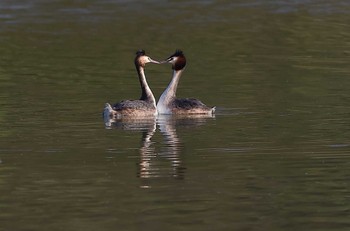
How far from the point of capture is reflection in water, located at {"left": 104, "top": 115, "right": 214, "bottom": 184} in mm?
15422

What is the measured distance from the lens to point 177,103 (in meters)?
22.0

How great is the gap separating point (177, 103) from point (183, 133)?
9.05 feet

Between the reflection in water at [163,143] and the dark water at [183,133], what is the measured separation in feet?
0.09

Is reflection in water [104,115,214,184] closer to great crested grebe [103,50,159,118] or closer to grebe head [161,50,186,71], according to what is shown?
great crested grebe [103,50,159,118]

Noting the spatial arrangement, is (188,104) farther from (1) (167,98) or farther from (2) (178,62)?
(2) (178,62)

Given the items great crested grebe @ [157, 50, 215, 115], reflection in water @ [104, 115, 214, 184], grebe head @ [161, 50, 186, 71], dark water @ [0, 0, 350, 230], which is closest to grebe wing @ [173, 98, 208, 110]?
great crested grebe @ [157, 50, 215, 115]

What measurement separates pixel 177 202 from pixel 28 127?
651 cm

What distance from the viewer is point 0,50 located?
33.5 m

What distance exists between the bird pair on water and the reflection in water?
12 cm

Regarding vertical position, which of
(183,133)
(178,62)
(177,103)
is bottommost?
(183,133)

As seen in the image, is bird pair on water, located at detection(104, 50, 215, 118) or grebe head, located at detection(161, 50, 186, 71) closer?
bird pair on water, located at detection(104, 50, 215, 118)

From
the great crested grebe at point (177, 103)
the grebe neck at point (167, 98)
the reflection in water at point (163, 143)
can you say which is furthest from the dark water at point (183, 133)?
the grebe neck at point (167, 98)

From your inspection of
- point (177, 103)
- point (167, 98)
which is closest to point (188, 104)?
point (177, 103)

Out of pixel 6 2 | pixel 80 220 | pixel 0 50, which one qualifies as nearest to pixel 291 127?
pixel 80 220
